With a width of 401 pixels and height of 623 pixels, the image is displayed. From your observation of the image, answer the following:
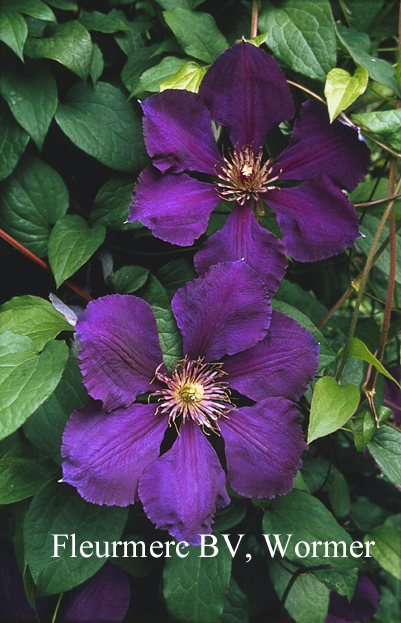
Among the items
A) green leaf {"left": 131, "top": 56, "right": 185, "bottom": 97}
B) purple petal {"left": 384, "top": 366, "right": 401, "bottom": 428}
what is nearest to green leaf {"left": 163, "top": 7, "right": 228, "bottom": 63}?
green leaf {"left": 131, "top": 56, "right": 185, "bottom": 97}

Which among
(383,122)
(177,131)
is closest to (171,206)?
(177,131)

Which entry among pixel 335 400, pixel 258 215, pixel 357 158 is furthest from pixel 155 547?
pixel 357 158

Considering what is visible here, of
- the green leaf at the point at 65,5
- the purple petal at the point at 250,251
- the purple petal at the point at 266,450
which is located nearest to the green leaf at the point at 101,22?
the green leaf at the point at 65,5

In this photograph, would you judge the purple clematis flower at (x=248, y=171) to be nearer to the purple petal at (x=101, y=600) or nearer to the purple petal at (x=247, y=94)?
the purple petal at (x=247, y=94)

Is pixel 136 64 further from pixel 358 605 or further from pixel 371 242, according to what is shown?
pixel 358 605

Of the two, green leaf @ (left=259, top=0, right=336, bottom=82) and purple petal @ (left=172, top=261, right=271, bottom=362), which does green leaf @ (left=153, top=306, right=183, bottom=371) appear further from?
green leaf @ (left=259, top=0, right=336, bottom=82)

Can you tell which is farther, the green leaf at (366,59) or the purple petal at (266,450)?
the green leaf at (366,59)

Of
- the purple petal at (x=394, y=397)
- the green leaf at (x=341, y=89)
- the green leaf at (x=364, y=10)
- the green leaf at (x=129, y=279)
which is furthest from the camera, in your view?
the purple petal at (x=394, y=397)

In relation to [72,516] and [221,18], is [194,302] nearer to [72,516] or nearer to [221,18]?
[72,516]
